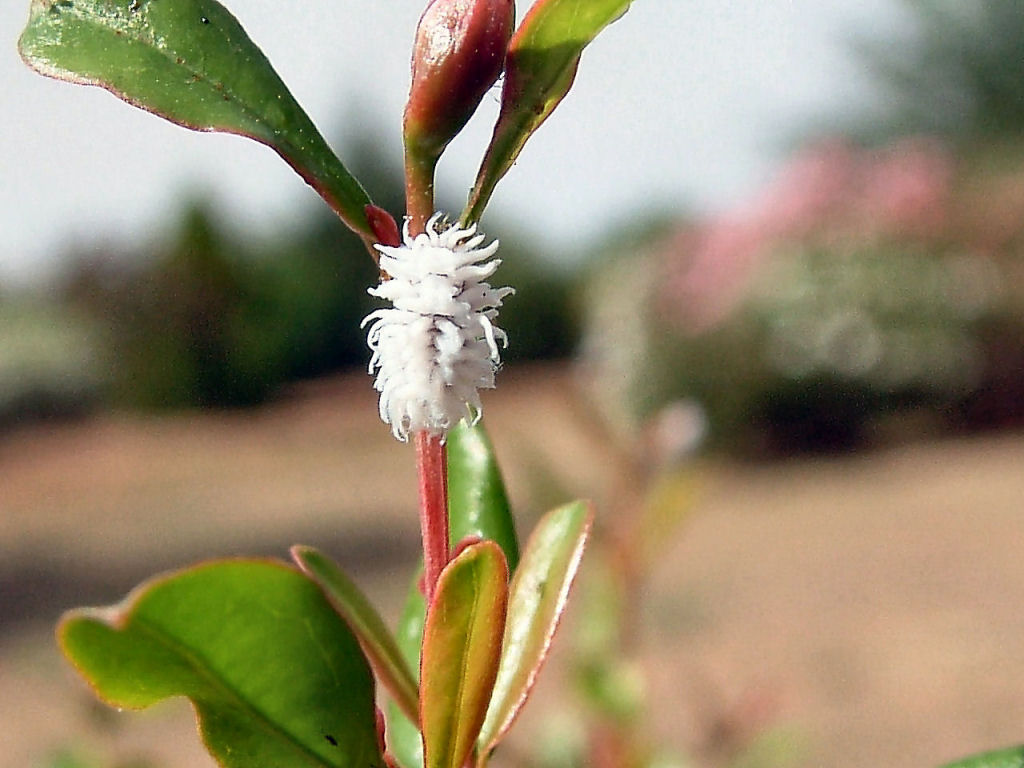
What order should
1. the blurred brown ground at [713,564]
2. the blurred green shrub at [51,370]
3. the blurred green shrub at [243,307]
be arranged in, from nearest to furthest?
1. the blurred brown ground at [713,564]
2. the blurred green shrub at [51,370]
3. the blurred green shrub at [243,307]

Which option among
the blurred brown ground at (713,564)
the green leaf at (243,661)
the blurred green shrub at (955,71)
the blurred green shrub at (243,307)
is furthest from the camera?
the blurred green shrub at (243,307)

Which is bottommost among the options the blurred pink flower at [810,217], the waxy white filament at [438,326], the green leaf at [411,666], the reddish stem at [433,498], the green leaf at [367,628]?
the blurred pink flower at [810,217]

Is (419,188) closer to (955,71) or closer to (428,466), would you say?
(428,466)

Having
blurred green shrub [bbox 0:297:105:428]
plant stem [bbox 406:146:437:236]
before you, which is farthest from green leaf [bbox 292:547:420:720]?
blurred green shrub [bbox 0:297:105:428]

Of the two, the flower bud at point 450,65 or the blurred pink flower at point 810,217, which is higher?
the flower bud at point 450,65

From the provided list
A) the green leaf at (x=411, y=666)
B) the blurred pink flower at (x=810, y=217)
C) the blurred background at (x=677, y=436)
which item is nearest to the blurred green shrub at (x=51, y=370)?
the blurred background at (x=677, y=436)

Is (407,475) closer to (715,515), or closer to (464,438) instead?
(715,515)

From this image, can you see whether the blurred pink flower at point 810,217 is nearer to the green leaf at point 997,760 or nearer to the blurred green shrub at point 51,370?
the blurred green shrub at point 51,370
